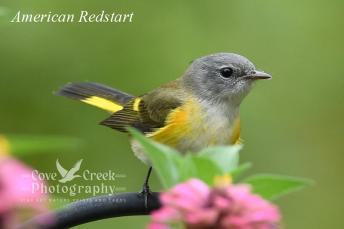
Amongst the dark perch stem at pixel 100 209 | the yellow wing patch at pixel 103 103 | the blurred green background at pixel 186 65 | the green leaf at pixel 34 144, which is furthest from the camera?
the blurred green background at pixel 186 65

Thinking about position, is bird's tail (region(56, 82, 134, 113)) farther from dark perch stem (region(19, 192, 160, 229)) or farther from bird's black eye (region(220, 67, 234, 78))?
dark perch stem (region(19, 192, 160, 229))

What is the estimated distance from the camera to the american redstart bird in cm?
332

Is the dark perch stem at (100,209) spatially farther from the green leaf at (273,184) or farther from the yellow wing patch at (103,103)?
the yellow wing patch at (103,103)

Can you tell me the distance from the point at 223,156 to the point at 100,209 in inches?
27.9

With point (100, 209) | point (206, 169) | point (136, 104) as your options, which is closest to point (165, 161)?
point (206, 169)

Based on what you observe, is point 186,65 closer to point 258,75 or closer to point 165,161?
point 258,75

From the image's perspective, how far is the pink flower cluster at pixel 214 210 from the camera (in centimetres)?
86

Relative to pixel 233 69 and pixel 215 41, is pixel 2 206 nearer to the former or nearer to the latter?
pixel 233 69

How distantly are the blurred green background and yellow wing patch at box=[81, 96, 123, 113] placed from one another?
2.30 feet

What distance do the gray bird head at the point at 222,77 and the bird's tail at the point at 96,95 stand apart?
1.34 feet

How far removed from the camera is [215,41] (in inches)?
219

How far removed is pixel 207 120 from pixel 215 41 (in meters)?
2.22

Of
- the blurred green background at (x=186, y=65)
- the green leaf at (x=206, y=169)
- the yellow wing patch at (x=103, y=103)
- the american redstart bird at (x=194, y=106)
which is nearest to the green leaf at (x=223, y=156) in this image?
the green leaf at (x=206, y=169)

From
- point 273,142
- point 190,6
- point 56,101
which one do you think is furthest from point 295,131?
point 56,101
